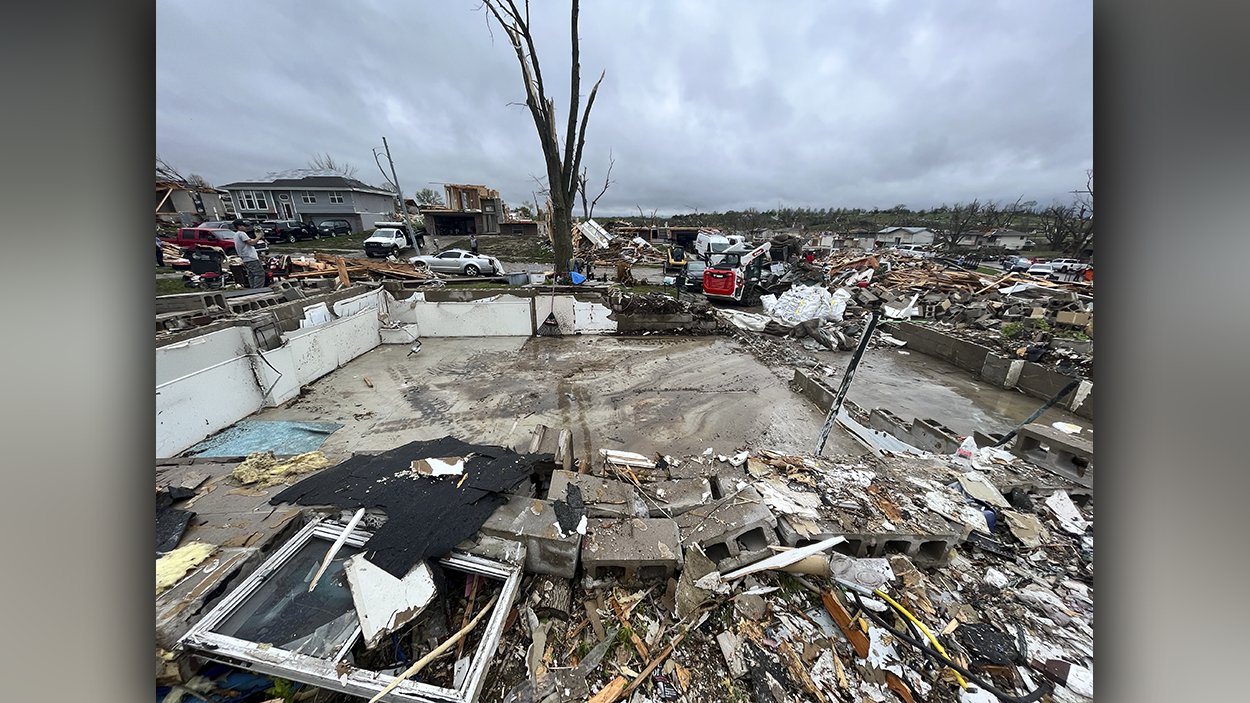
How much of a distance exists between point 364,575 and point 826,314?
13292 millimetres

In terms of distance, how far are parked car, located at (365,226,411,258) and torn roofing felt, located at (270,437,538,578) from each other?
2142 cm

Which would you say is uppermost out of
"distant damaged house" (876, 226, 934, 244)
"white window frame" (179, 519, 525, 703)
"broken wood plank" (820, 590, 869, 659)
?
"distant damaged house" (876, 226, 934, 244)

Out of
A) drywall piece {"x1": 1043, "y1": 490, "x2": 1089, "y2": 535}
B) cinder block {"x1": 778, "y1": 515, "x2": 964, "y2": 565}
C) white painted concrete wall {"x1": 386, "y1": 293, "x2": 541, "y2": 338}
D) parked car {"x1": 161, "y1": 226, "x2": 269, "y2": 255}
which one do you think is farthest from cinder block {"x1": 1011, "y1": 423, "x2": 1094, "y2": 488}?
parked car {"x1": 161, "y1": 226, "x2": 269, "y2": 255}

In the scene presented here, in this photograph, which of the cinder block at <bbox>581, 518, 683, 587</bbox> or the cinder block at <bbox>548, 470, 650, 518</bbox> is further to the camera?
the cinder block at <bbox>548, 470, 650, 518</bbox>

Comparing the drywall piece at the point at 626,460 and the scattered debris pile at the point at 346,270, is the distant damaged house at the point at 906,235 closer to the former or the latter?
the scattered debris pile at the point at 346,270

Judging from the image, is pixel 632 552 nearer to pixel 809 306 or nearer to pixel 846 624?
pixel 846 624

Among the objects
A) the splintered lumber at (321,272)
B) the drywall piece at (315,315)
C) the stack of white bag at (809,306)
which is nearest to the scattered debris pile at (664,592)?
the drywall piece at (315,315)

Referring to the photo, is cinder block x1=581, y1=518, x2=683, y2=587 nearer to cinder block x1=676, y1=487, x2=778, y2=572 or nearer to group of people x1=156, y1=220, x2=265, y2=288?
cinder block x1=676, y1=487, x2=778, y2=572

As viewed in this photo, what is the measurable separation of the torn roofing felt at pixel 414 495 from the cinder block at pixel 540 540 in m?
0.12

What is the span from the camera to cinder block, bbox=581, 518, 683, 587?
2412 millimetres

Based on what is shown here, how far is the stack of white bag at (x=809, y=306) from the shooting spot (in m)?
12.1
